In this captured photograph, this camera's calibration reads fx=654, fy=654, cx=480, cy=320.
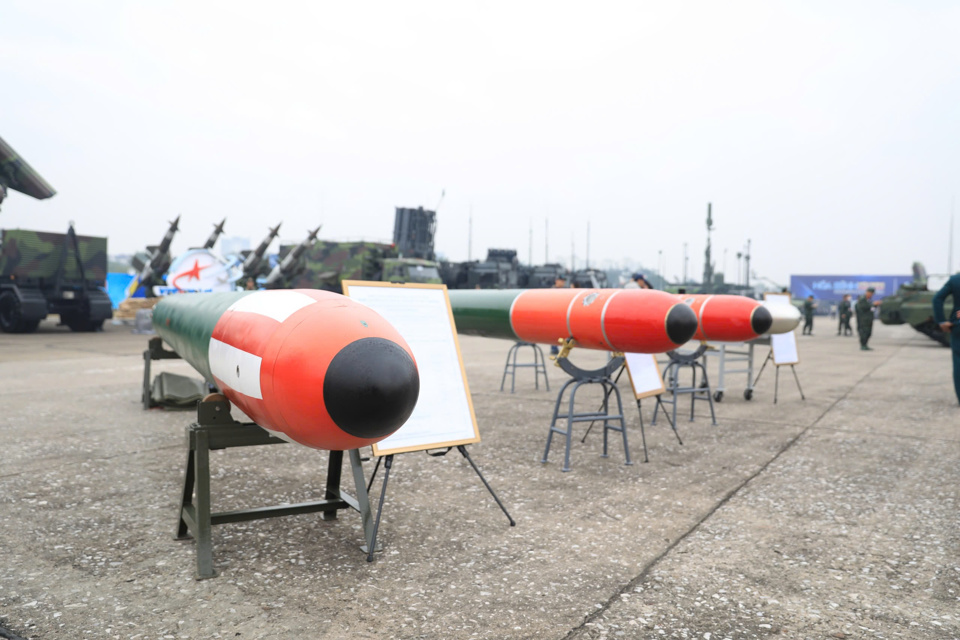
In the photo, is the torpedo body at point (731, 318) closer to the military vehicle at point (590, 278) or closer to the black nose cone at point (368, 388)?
the black nose cone at point (368, 388)

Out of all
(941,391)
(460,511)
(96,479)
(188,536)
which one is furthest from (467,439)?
(941,391)

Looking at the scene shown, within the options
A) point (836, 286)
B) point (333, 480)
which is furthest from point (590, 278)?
point (836, 286)

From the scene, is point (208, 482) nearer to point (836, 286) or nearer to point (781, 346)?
point (781, 346)

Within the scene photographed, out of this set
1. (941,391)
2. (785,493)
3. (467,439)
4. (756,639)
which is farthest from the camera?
(941,391)

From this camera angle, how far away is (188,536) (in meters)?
3.98

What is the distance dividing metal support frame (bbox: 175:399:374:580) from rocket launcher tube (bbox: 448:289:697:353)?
8.74ft

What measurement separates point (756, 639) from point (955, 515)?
2670mm

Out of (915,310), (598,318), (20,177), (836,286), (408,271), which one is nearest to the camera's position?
(598,318)

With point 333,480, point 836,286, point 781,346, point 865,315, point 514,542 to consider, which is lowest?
point 514,542

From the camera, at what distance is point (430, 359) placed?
15.0 ft

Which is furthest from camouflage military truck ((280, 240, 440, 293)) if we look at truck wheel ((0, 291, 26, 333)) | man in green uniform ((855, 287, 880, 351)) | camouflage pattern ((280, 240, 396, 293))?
man in green uniform ((855, 287, 880, 351))

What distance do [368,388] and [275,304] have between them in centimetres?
89

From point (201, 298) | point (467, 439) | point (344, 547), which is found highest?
point (201, 298)

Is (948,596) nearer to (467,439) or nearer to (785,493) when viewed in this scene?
(785,493)
